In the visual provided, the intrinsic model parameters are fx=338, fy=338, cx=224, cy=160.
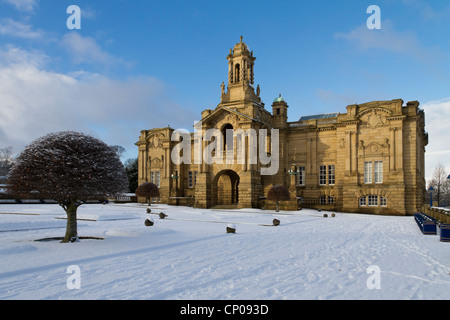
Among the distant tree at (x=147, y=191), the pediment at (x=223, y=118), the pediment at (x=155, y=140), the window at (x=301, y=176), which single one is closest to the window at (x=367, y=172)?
the window at (x=301, y=176)

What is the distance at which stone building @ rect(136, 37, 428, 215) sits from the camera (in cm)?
3759

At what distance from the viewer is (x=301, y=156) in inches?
1773

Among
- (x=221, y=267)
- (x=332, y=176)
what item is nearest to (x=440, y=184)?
(x=332, y=176)

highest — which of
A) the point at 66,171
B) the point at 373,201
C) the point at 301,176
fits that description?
the point at 66,171

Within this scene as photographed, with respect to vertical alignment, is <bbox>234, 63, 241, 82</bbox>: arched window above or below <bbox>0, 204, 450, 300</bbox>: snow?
above

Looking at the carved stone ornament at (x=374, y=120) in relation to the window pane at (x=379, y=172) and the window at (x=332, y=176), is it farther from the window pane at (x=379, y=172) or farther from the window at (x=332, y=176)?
the window at (x=332, y=176)

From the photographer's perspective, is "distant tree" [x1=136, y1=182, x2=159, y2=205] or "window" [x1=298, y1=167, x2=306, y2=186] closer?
"distant tree" [x1=136, y1=182, x2=159, y2=205]

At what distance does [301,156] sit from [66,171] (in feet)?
117

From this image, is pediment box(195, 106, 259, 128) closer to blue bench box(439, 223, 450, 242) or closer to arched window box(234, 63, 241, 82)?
arched window box(234, 63, 241, 82)

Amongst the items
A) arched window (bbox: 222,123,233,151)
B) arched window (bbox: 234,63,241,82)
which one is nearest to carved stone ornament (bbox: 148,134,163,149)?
arched window (bbox: 222,123,233,151)

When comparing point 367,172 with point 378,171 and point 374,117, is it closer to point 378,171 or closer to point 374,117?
point 378,171

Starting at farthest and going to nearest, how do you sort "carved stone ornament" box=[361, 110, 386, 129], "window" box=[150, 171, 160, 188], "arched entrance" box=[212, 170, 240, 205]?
"window" box=[150, 171, 160, 188]
"arched entrance" box=[212, 170, 240, 205]
"carved stone ornament" box=[361, 110, 386, 129]

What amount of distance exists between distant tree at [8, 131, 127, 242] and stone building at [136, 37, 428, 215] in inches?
1046
